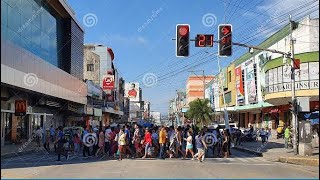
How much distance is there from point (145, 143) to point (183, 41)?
6.80 meters

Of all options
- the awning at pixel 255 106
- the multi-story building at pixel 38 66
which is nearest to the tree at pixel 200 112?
the awning at pixel 255 106

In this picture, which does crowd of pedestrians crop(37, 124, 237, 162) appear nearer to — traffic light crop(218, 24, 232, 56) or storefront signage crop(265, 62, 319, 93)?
traffic light crop(218, 24, 232, 56)

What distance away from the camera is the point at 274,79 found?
4431cm

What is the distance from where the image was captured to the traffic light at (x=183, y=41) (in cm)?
1964

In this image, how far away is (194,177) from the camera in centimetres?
1490

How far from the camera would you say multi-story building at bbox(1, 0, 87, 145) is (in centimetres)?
3123

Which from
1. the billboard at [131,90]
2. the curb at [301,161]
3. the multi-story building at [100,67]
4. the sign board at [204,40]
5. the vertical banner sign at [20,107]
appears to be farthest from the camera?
the billboard at [131,90]

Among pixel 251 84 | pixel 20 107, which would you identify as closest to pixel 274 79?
pixel 251 84

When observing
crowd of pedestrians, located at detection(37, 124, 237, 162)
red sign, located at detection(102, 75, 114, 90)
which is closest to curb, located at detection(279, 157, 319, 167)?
crowd of pedestrians, located at detection(37, 124, 237, 162)

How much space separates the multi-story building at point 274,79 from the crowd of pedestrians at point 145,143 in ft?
29.5

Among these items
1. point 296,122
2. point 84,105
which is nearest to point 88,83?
point 84,105

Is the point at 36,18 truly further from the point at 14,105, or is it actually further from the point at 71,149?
the point at 71,149

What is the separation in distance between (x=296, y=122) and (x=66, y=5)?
28721 mm

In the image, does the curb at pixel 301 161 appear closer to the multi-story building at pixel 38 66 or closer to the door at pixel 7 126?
the multi-story building at pixel 38 66
